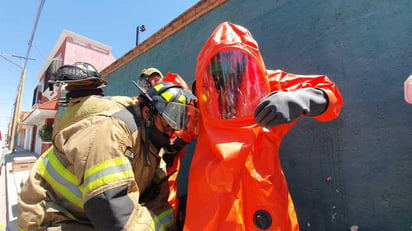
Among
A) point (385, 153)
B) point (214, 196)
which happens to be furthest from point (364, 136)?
point (214, 196)

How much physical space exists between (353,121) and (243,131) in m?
0.85

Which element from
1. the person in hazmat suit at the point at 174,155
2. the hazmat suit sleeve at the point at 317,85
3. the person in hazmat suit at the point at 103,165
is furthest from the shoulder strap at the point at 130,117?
the hazmat suit sleeve at the point at 317,85

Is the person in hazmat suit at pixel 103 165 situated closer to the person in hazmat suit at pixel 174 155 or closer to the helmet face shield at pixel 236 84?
the person in hazmat suit at pixel 174 155

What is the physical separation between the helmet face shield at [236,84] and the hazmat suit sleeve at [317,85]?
15 cm

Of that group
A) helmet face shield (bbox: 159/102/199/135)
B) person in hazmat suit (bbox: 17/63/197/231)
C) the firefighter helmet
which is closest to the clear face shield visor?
→ person in hazmat suit (bbox: 17/63/197/231)

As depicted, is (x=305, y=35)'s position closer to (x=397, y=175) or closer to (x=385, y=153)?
(x=385, y=153)

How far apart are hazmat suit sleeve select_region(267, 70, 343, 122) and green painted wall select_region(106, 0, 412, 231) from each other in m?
0.37

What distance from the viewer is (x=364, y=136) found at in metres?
1.34

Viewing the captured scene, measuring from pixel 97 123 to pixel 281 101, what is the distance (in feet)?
3.35

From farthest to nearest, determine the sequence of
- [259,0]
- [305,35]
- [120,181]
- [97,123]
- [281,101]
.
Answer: [259,0], [305,35], [97,123], [120,181], [281,101]

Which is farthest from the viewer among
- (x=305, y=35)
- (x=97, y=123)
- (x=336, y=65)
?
(x=305, y=35)

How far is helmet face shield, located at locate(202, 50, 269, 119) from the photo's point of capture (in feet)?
3.87

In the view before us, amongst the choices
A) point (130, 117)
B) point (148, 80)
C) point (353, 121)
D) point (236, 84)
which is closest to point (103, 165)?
point (130, 117)

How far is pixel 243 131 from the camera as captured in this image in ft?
3.60
